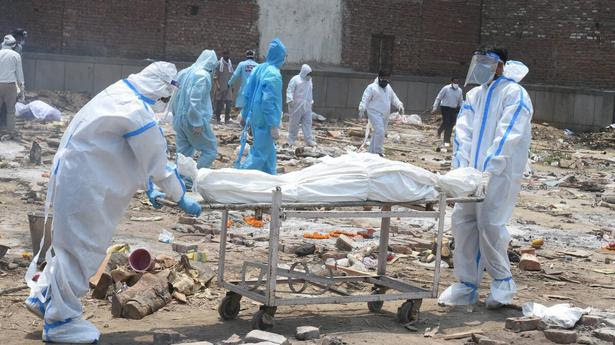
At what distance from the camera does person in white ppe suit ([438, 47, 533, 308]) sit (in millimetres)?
7379

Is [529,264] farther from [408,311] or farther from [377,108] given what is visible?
[377,108]

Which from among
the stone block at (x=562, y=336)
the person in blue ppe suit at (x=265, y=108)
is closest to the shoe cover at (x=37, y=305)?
the stone block at (x=562, y=336)

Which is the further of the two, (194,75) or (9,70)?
(9,70)

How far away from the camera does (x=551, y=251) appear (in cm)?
1026

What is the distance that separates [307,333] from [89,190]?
1.64m

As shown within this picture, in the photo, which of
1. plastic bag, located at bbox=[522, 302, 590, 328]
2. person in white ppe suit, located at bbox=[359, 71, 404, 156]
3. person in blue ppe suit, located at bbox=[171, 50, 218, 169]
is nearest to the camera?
plastic bag, located at bbox=[522, 302, 590, 328]

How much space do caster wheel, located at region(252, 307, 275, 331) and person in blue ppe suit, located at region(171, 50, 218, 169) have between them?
5.59 meters

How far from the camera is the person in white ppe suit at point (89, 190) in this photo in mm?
5859

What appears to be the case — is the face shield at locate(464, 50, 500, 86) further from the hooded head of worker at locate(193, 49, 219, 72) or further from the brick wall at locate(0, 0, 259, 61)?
the brick wall at locate(0, 0, 259, 61)

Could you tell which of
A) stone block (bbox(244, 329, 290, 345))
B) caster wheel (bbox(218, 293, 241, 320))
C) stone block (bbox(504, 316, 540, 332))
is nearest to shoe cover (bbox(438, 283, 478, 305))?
stone block (bbox(504, 316, 540, 332))

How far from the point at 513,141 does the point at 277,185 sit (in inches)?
77.0

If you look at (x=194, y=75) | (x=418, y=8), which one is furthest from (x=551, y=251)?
(x=418, y=8)

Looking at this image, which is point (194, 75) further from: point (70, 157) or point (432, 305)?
point (70, 157)

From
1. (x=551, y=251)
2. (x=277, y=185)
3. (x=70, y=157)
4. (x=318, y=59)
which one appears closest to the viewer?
(x=70, y=157)
